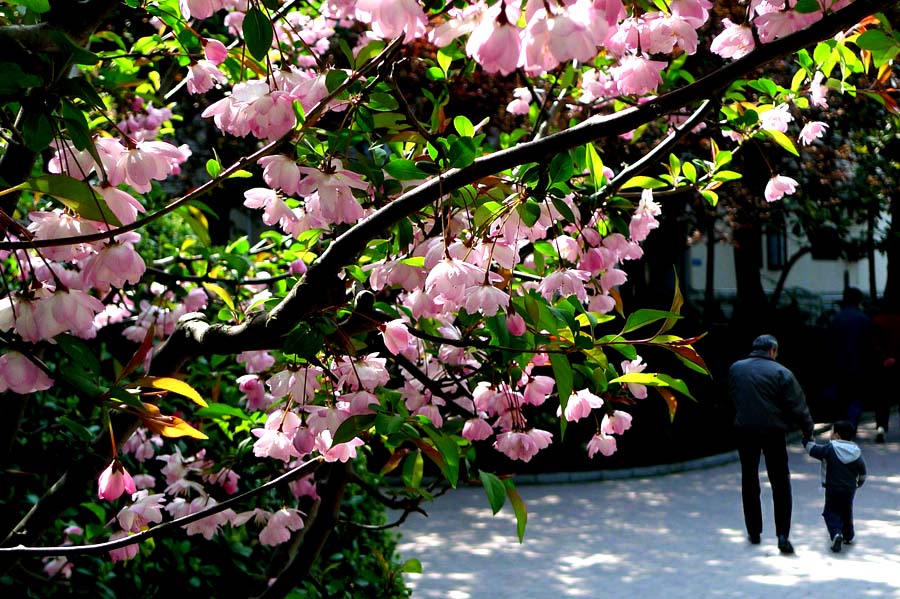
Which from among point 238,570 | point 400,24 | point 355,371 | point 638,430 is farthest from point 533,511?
point 400,24

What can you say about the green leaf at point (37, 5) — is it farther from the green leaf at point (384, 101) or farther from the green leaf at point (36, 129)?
the green leaf at point (384, 101)

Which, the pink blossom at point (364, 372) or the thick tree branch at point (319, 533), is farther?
the thick tree branch at point (319, 533)

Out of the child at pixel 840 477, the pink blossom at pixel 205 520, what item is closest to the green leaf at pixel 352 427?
the pink blossom at pixel 205 520

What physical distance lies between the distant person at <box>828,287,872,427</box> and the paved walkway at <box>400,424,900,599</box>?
1270mm

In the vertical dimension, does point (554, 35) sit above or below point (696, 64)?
below

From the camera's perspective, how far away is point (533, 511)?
10.5m

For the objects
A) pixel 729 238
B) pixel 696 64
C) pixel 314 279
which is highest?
pixel 696 64

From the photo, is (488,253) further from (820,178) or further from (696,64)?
(820,178)

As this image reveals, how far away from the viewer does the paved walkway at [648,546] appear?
7.40 m

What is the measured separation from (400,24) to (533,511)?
9435mm

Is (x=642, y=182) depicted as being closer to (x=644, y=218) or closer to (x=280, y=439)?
(x=644, y=218)

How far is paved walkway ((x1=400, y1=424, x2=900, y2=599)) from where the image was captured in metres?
7.40

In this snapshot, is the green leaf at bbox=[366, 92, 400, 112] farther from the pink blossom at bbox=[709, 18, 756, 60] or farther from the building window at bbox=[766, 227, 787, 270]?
the building window at bbox=[766, 227, 787, 270]

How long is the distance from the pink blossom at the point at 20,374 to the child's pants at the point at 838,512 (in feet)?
24.3
